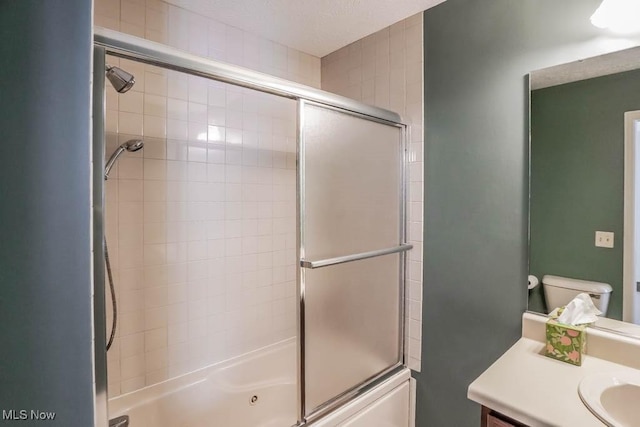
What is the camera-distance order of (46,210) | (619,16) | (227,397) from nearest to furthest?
1. (46,210)
2. (619,16)
3. (227,397)

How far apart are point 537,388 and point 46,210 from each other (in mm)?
1351

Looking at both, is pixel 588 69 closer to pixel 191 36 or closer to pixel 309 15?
pixel 309 15

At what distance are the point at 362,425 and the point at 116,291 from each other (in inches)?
54.1

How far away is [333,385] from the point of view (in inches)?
53.7

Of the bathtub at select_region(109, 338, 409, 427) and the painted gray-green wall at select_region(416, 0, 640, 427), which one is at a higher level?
the painted gray-green wall at select_region(416, 0, 640, 427)

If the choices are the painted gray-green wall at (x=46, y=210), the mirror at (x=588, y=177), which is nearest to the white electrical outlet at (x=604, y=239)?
the mirror at (x=588, y=177)

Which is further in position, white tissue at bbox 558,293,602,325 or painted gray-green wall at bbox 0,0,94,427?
white tissue at bbox 558,293,602,325

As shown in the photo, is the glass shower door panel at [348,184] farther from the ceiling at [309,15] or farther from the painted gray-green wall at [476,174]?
the ceiling at [309,15]

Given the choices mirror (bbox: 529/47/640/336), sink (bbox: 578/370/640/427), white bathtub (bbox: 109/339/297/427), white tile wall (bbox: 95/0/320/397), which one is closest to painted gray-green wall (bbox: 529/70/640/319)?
mirror (bbox: 529/47/640/336)

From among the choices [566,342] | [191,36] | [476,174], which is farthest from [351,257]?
[191,36]

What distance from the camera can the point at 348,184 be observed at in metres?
1.42

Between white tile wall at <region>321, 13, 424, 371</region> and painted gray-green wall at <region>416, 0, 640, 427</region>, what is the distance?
0.14 ft

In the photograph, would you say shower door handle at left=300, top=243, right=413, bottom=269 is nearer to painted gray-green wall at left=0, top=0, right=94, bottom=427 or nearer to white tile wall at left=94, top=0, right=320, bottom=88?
painted gray-green wall at left=0, top=0, right=94, bottom=427

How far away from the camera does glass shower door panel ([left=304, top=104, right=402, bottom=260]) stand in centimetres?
125
